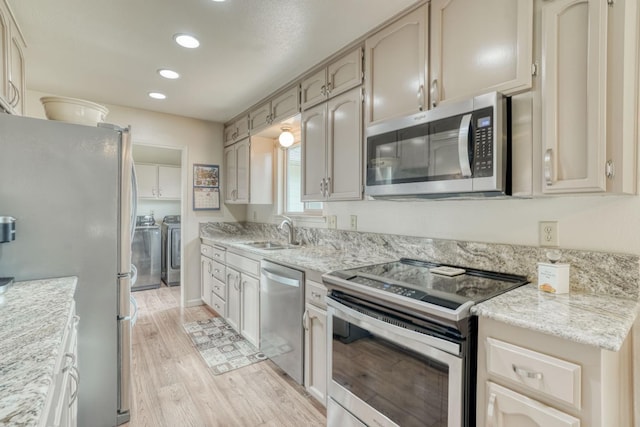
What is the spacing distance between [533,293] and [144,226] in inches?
206

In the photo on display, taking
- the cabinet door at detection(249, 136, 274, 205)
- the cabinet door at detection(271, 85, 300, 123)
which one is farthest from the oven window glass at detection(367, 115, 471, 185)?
the cabinet door at detection(249, 136, 274, 205)

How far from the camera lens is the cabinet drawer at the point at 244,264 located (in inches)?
99.7

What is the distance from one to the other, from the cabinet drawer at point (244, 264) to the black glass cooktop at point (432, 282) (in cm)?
108

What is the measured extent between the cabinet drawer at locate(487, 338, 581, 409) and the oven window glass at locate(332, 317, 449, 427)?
18cm

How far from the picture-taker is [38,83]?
2.75m

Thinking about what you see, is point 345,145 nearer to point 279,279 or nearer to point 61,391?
point 279,279

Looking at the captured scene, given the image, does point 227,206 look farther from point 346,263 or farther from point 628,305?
point 628,305

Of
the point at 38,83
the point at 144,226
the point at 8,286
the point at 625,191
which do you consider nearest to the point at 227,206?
the point at 144,226

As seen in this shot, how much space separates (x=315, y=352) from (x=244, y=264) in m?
1.13

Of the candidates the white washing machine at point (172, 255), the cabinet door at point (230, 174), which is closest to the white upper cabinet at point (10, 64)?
the cabinet door at point (230, 174)

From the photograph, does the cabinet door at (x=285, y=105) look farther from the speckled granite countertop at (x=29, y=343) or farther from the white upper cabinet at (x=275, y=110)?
the speckled granite countertop at (x=29, y=343)

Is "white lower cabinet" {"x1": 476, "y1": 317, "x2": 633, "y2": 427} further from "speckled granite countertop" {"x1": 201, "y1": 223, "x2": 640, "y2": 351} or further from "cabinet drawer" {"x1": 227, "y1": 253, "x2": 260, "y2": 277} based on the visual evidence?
"cabinet drawer" {"x1": 227, "y1": 253, "x2": 260, "y2": 277}

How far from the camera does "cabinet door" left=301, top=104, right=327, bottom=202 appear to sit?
2316 millimetres

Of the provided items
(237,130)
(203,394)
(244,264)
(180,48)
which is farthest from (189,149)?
(203,394)
